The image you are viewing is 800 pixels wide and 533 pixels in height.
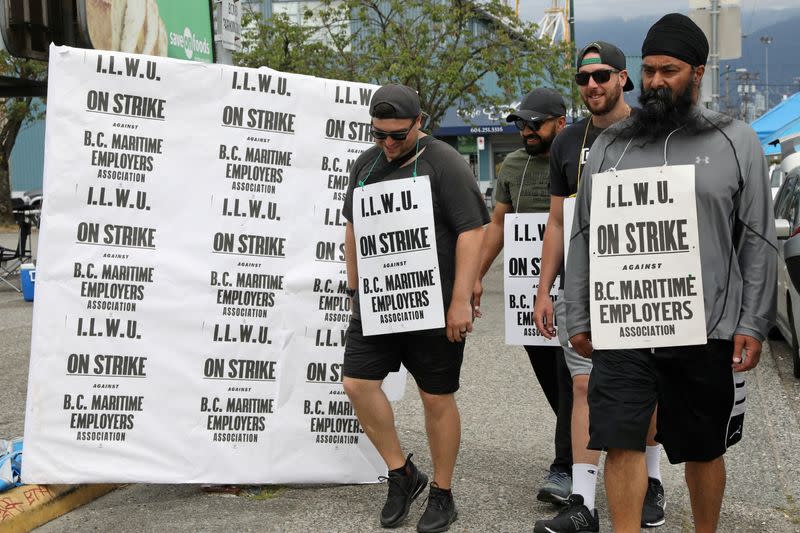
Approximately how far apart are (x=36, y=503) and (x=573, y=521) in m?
2.48

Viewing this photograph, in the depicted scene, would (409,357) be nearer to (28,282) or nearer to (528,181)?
(528,181)

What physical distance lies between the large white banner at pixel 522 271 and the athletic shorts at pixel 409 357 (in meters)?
0.60

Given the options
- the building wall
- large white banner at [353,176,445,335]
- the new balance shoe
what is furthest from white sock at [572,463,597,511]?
the building wall

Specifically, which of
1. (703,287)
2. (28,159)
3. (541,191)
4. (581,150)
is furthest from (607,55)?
(28,159)

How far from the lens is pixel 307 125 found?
557cm

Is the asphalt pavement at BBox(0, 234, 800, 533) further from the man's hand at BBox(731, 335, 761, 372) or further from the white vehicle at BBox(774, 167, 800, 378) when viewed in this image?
the man's hand at BBox(731, 335, 761, 372)

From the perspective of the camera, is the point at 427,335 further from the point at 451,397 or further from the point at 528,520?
the point at 528,520

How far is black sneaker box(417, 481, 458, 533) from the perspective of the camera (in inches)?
192

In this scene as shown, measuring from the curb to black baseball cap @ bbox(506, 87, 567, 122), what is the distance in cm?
285

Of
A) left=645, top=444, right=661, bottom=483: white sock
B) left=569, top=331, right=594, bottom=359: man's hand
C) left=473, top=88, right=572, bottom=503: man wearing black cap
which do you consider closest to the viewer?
left=569, top=331, right=594, bottom=359: man's hand

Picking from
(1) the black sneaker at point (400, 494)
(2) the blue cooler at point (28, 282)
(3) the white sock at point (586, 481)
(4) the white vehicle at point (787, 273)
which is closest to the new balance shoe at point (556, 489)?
(3) the white sock at point (586, 481)

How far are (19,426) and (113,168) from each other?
99.4 inches

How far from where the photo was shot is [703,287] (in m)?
3.86

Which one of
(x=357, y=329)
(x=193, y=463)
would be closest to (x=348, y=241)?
(x=357, y=329)
